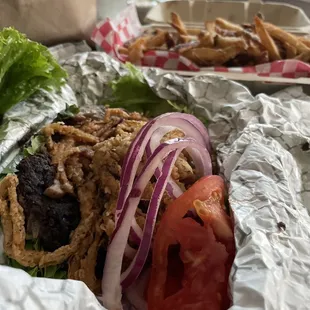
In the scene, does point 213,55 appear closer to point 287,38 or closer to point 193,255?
point 287,38

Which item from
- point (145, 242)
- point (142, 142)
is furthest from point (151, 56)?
point (145, 242)

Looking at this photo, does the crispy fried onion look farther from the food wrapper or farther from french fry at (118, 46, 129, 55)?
french fry at (118, 46, 129, 55)

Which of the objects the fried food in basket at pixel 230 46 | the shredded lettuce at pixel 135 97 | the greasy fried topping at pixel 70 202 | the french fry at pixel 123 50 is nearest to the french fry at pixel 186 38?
the fried food in basket at pixel 230 46

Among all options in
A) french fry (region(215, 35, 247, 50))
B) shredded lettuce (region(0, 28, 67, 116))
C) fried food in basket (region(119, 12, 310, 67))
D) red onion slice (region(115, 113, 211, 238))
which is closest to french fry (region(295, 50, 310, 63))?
fried food in basket (region(119, 12, 310, 67))

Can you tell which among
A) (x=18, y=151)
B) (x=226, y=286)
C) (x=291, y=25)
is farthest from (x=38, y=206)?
(x=291, y=25)

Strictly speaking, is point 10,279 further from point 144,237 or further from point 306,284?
point 306,284

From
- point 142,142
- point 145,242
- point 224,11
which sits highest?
point 142,142
